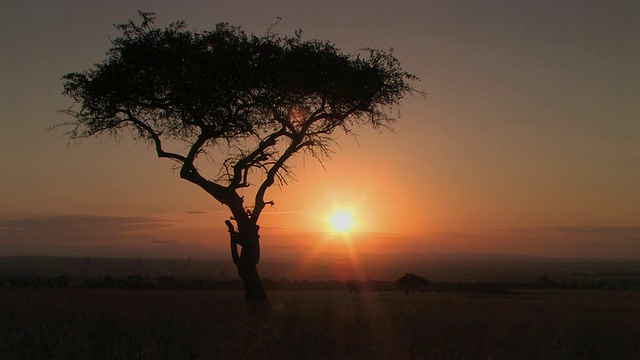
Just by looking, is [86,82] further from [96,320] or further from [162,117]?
[96,320]

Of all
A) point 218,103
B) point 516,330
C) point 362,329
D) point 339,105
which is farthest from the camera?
point 339,105

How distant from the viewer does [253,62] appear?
73.5 ft

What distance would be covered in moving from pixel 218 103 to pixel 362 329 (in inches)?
403

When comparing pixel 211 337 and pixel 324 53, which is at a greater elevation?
pixel 324 53

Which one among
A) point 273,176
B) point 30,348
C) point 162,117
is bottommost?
point 30,348

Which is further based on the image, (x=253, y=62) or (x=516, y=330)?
(x=253, y=62)

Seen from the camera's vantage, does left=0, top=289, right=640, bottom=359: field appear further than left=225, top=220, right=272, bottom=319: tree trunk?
No

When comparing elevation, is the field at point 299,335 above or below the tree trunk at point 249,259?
below

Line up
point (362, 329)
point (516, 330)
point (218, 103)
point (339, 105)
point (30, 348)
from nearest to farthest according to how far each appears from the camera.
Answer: point (30, 348) → point (362, 329) → point (516, 330) → point (218, 103) → point (339, 105)

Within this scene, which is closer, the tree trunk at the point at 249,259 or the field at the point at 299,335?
the field at the point at 299,335

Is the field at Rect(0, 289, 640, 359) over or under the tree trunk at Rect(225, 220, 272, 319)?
under

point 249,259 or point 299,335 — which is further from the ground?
point 249,259

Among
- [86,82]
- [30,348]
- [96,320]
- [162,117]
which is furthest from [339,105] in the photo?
[30,348]

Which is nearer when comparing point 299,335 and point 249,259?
point 299,335
